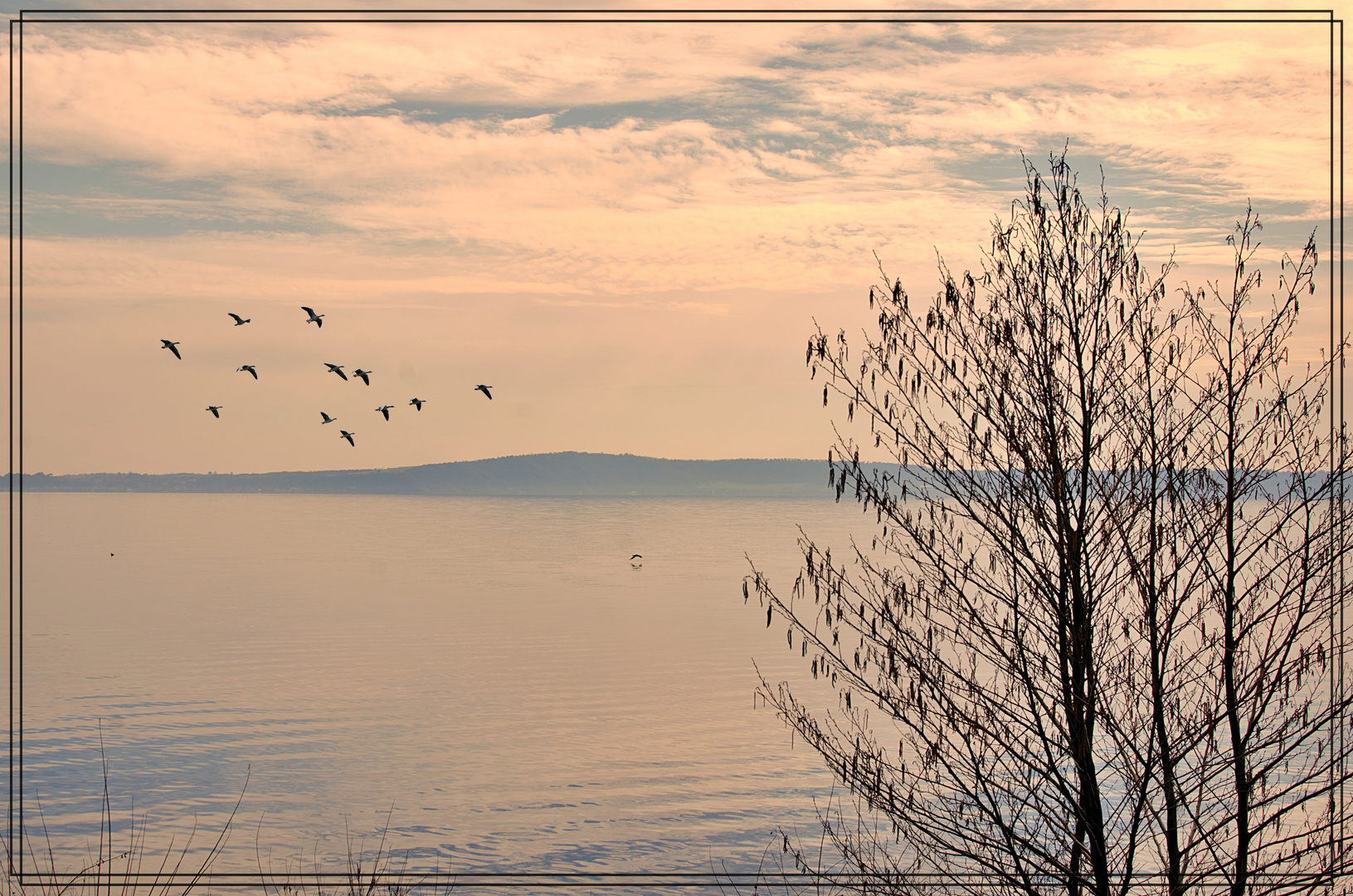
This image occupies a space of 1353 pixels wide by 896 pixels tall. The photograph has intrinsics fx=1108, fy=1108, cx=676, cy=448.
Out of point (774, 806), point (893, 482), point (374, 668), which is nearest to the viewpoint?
point (893, 482)

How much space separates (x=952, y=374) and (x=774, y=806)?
17.5 meters

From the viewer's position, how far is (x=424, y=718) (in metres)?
37.9

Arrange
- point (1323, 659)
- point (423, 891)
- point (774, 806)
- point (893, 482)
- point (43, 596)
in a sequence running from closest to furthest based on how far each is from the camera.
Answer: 1. point (1323, 659)
2. point (893, 482)
3. point (423, 891)
4. point (774, 806)
5. point (43, 596)

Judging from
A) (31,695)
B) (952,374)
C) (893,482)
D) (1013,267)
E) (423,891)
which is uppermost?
(1013,267)

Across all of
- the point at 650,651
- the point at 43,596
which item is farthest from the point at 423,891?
the point at 43,596

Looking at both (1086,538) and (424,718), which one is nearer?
(1086,538)

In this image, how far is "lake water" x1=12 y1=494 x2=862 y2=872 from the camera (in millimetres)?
24594

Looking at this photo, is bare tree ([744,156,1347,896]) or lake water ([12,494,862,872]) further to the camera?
lake water ([12,494,862,872])

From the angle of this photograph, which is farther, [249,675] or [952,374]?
[249,675]

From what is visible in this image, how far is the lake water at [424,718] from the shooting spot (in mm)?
24594

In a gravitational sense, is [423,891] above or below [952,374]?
below

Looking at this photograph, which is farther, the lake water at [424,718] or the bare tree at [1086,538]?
the lake water at [424,718]

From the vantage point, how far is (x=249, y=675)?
136 feet

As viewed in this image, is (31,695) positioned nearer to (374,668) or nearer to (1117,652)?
(374,668)
